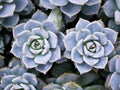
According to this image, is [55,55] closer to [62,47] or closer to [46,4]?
[62,47]

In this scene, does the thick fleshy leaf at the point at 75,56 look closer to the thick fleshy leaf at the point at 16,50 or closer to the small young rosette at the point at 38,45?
the small young rosette at the point at 38,45

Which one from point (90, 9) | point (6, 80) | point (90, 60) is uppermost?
point (90, 9)

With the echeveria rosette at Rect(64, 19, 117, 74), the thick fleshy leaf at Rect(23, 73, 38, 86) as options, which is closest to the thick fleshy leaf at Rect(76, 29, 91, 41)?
the echeveria rosette at Rect(64, 19, 117, 74)

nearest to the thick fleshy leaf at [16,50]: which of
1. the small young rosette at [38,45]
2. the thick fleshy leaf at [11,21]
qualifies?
the small young rosette at [38,45]

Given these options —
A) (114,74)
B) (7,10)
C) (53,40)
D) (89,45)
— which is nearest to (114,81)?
(114,74)

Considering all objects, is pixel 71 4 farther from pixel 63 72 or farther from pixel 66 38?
pixel 63 72

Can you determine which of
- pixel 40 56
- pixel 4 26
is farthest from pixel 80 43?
pixel 4 26
